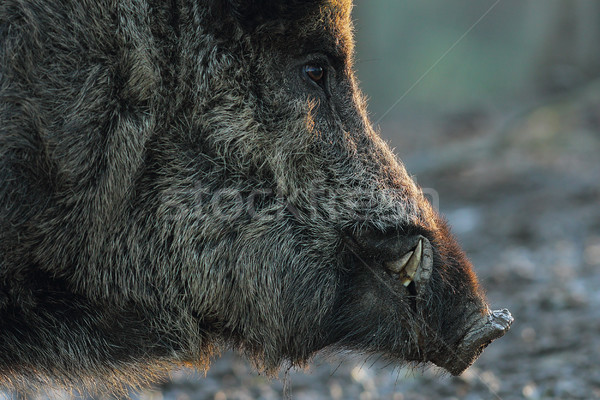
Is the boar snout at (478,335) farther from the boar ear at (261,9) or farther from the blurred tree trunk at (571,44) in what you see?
the blurred tree trunk at (571,44)

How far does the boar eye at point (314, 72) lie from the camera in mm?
3408

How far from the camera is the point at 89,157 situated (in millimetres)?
3041

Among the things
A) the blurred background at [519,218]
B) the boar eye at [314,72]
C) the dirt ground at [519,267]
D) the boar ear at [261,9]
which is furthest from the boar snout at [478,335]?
the boar ear at [261,9]

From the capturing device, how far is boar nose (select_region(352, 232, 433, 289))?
3277 mm

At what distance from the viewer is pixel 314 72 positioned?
343 cm

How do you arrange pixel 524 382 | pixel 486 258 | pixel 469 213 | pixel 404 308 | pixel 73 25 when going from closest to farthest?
1. pixel 73 25
2. pixel 404 308
3. pixel 524 382
4. pixel 486 258
5. pixel 469 213

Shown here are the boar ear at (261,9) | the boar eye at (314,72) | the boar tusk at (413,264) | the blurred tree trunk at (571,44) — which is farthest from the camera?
the blurred tree trunk at (571,44)

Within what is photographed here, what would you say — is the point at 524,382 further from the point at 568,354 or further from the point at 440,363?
the point at 440,363

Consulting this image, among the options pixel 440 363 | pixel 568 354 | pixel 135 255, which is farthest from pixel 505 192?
pixel 135 255

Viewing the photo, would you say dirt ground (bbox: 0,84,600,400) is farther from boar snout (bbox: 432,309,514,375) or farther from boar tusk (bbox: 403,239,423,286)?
boar tusk (bbox: 403,239,423,286)

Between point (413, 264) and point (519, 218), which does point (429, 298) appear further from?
point (519, 218)

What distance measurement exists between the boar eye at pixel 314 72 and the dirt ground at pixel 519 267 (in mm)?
1403

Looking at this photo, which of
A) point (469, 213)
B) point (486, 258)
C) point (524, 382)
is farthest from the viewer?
point (469, 213)

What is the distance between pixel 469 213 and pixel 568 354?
4.68m
